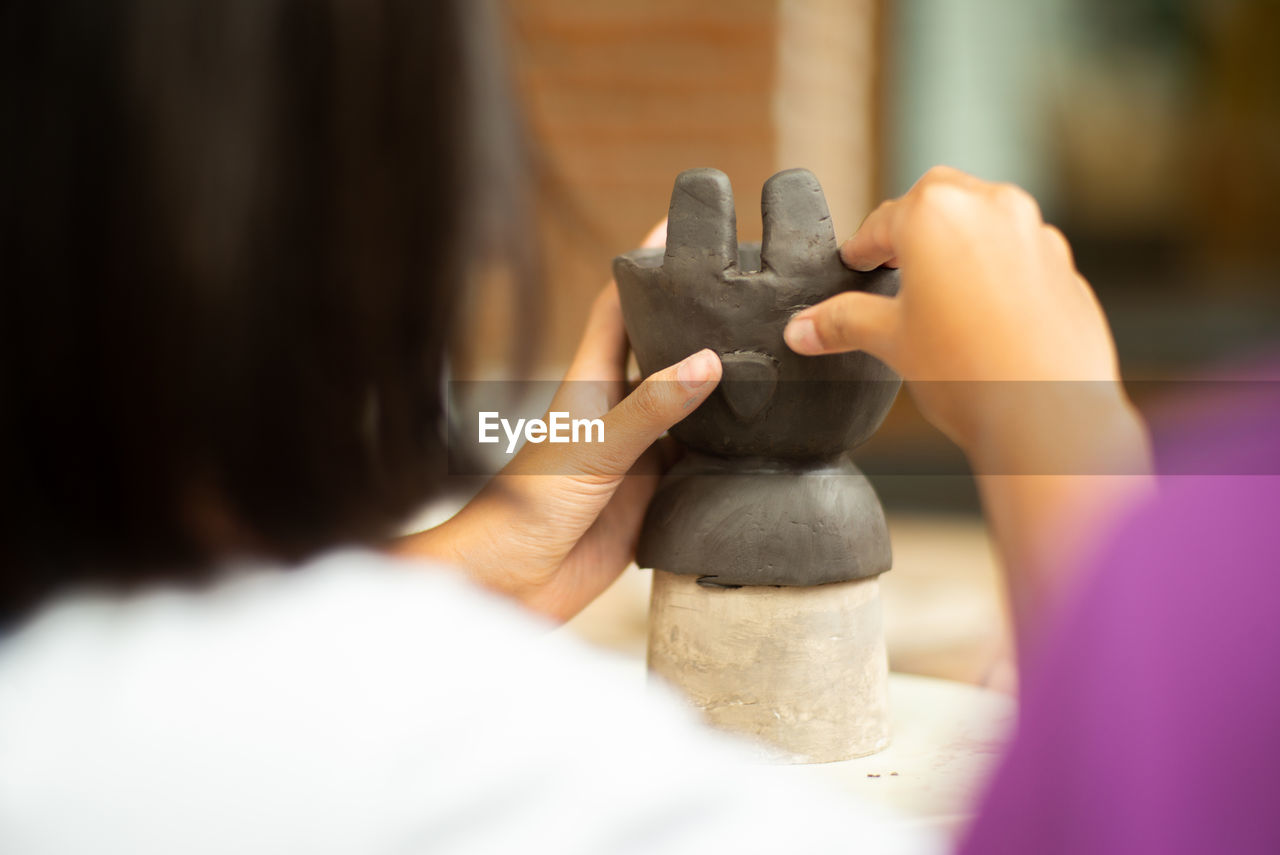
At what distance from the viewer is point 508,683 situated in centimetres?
63

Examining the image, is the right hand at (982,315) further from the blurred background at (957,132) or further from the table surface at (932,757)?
the blurred background at (957,132)

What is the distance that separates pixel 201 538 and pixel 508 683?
0.65 ft

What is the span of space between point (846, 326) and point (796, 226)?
0.10 meters

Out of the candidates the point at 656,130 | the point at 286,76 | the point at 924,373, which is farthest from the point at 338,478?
→ the point at 656,130

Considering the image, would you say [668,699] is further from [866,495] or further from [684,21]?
[684,21]

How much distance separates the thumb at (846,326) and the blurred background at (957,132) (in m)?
1.05

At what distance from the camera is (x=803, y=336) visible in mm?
780

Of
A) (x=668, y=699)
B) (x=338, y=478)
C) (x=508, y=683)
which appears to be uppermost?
(x=338, y=478)

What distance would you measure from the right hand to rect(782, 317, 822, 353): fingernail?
0.14ft

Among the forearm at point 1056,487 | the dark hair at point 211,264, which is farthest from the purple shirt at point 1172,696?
the dark hair at point 211,264

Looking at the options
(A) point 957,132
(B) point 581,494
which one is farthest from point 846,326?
(A) point 957,132

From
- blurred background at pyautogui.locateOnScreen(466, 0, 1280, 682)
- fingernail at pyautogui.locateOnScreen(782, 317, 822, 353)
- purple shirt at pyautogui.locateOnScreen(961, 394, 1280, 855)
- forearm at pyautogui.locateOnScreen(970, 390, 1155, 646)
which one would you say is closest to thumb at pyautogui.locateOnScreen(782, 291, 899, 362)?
fingernail at pyautogui.locateOnScreen(782, 317, 822, 353)

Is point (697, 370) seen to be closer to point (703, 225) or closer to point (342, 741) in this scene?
point (703, 225)

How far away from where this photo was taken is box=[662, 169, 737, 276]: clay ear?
2.66 feet
